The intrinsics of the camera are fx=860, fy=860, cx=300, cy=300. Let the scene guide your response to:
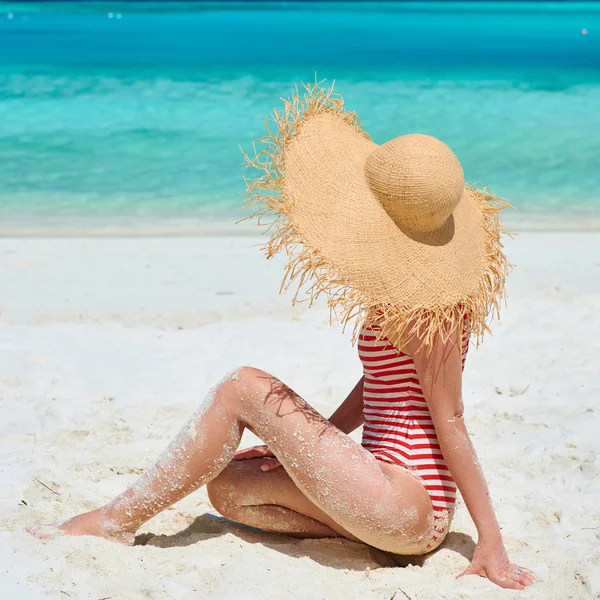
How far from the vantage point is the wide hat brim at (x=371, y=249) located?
87.4 inches

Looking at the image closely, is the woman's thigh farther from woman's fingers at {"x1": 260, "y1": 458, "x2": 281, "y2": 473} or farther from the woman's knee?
the woman's knee

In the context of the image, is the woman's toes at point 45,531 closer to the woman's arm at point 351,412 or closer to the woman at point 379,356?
the woman at point 379,356

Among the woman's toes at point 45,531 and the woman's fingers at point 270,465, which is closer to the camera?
the woman's toes at point 45,531

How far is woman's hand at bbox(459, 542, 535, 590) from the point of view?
234 centimetres

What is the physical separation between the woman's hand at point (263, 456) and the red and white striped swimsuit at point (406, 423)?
346 millimetres

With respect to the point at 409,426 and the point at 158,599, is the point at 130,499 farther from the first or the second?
the point at 409,426

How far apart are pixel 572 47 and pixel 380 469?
94.1 feet

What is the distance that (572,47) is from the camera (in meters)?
28.2

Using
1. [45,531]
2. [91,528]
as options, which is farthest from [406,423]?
[45,531]

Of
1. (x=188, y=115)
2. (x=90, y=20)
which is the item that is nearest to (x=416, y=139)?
(x=188, y=115)

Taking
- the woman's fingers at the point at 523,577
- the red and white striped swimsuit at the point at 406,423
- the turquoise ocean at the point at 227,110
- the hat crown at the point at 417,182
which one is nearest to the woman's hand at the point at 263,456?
the red and white striped swimsuit at the point at 406,423

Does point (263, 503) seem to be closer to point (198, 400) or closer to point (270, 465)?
point (270, 465)

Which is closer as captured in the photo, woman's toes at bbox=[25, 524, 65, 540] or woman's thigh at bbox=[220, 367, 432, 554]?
woman's thigh at bbox=[220, 367, 432, 554]

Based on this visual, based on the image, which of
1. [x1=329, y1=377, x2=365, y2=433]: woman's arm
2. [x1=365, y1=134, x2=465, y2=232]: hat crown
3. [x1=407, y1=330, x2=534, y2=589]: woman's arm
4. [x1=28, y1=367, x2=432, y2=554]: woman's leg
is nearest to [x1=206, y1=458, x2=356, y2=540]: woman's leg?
[x1=28, y1=367, x2=432, y2=554]: woman's leg
